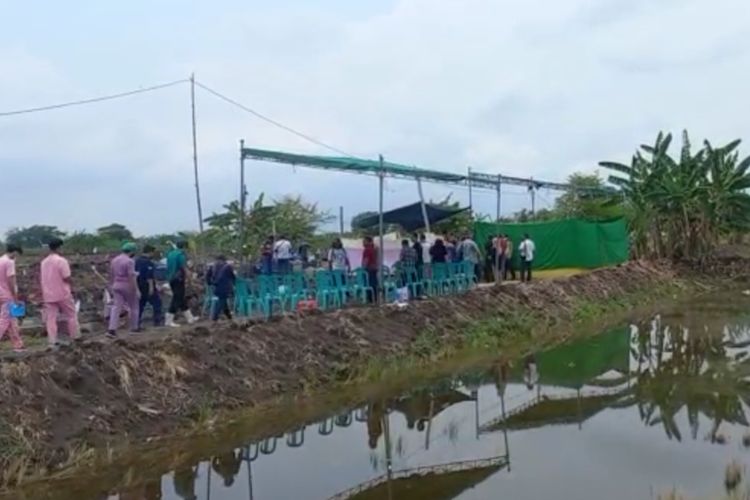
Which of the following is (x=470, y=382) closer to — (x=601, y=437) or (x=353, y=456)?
(x=601, y=437)

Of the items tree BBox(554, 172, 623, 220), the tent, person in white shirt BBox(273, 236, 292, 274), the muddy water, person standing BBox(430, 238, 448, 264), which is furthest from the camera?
tree BBox(554, 172, 623, 220)

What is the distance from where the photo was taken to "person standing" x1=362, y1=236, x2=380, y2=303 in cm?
1577

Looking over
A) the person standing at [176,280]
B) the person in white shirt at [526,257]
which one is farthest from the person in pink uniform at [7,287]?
the person in white shirt at [526,257]

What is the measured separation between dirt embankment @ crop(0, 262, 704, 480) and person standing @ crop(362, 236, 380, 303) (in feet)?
3.00

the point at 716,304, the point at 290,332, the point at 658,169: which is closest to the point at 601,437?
the point at 290,332

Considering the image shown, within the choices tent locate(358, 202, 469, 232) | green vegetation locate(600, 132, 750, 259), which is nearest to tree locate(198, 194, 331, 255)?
tent locate(358, 202, 469, 232)

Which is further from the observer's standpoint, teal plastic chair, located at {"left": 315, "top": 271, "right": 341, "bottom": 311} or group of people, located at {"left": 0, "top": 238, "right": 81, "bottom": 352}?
teal plastic chair, located at {"left": 315, "top": 271, "right": 341, "bottom": 311}

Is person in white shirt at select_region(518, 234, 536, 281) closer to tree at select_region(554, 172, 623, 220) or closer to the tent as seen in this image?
the tent

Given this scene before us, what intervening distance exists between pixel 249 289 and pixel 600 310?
404 inches

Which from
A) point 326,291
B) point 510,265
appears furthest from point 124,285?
point 510,265

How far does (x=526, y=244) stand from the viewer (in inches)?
858

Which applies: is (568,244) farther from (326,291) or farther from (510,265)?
(326,291)

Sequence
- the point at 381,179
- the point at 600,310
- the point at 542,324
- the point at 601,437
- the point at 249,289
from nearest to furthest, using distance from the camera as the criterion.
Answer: the point at 601,437 → the point at 249,289 → the point at 381,179 → the point at 542,324 → the point at 600,310

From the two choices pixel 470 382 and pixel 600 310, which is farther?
pixel 600 310
